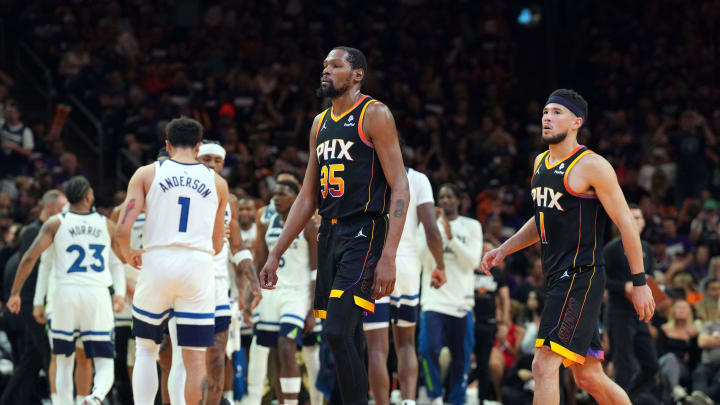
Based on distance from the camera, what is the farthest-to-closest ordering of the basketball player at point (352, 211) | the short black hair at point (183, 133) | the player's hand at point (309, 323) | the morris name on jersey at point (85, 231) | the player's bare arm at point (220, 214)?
the morris name on jersey at point (85, 231)
the player's hand at point (309, 323)
the player's bare arm at point (220, 214)
the short black hair at point (183, 133)
the basketball player at point (352, 211)

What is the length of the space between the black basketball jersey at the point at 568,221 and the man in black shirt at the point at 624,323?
3481mm

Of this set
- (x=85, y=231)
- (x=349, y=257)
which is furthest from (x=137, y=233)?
(x=349, y=257)

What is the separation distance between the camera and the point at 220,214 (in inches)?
313

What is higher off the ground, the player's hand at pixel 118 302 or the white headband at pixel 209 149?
the white headband at pixel 209 149

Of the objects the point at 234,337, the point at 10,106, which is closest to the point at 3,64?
the point at 10,106

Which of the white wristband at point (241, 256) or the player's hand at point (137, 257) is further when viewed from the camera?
the white wristband at point (241, 256)

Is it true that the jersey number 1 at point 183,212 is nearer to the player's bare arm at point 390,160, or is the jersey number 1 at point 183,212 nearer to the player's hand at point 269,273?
the player's hand at point 269,273

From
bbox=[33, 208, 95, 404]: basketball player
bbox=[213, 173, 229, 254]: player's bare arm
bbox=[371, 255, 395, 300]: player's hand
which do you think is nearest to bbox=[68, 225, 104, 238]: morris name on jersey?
bbox=[33, 208, 95, 404]: basketball player

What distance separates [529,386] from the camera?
40.4 ft

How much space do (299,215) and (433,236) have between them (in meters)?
2.81

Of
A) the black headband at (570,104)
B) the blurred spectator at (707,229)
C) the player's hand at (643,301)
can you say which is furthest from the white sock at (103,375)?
the blurred spectator at (707,229)

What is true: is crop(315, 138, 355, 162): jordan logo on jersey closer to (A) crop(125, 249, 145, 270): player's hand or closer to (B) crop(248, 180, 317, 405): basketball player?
(A) crop(125, 249, 145, 270): player's hand

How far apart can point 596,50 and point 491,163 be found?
5061mm

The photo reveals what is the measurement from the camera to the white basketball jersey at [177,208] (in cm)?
752
